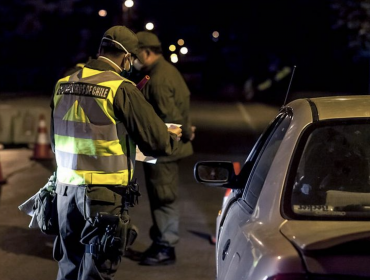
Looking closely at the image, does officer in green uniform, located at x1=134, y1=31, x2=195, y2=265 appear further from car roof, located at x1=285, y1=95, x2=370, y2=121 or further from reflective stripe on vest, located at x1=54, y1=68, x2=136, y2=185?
car roof, located at x1=285, y1=95, x2=370, y2=121

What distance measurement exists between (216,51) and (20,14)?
66.5ft

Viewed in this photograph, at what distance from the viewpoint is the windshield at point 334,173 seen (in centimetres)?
321

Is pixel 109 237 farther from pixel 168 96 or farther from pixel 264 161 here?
pixel 168 96

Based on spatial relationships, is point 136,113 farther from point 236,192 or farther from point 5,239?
point 5,239

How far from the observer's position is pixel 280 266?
8.25ft

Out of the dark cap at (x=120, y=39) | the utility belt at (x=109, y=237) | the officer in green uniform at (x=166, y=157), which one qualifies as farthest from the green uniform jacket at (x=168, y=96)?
the utility belt at (x=109, y=237)

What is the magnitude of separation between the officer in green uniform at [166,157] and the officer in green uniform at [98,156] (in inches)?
77.6

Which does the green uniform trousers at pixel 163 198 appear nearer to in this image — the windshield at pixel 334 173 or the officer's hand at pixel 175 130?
the officer's hand at pixel 175 130

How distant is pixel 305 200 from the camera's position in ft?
10.5

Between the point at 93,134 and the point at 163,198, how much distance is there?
2383 mm

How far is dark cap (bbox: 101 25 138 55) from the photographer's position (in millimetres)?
4316

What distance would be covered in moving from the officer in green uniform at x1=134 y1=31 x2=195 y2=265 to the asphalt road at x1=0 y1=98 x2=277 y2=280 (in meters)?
0.23

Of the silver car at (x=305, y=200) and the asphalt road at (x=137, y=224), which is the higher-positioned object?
the silver car at (x=305, y=200)

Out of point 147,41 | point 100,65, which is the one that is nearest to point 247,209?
point 100,65
